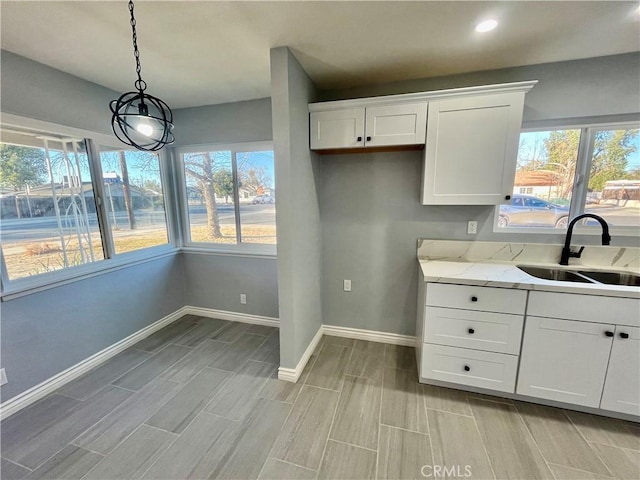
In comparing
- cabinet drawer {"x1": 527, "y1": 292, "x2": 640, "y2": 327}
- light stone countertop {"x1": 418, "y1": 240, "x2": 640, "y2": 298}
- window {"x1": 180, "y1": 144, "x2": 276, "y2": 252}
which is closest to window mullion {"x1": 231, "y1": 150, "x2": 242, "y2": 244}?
window {"x1": 180, "y1": 144, "x2": 276, "y2": 252}

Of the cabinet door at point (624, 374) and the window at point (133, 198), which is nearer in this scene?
the cabinet door at point (624, 374)

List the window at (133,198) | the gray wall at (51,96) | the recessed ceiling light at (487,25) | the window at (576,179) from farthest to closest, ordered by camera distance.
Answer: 1. the window at (133,198)
2. the window at (576,179)
3. the gray wall at (51,96)
4. the recessed ceiling light at (487,25)

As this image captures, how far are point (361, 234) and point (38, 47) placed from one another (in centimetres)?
267

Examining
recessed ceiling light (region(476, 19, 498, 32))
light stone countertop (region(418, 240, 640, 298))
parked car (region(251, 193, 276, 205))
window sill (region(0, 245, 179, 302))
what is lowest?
window sill (region(0, 245, 179, 302))

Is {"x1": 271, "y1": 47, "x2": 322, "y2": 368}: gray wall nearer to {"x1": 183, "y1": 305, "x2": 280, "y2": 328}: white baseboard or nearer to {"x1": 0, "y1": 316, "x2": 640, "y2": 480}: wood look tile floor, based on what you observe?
{"x1": 0, "y1": 316, "x2": 640, "y2": 480}: wood look tile floor

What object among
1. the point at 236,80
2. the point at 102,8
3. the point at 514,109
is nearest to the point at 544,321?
the point at 514,109

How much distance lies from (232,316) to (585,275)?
3.30 metres

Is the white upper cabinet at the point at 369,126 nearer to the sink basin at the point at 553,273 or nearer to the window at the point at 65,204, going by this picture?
the sink basin at the point at 553,273

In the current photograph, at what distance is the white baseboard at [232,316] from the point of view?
3.00 m

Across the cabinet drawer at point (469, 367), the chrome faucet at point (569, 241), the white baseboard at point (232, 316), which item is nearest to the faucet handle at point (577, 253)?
the chrome faucet at point (569, 241)

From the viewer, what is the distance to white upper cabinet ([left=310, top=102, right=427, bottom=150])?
200 cm

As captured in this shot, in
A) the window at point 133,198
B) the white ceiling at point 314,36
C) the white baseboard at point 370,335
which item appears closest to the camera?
the white ceiling at point 314,36

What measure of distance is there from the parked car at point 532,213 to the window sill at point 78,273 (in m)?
3.42

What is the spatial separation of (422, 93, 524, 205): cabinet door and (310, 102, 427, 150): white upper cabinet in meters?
0.11
